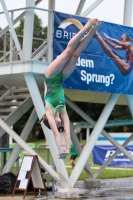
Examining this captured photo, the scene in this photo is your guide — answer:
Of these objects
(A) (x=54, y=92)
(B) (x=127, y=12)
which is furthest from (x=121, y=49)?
(A) (x=54, y=92)

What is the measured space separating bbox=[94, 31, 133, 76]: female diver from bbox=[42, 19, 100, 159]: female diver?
802 centimetres

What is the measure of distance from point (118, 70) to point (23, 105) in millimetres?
3786

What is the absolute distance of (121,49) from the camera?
55.3ft

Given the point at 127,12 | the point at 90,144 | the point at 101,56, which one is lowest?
the point at 90,144

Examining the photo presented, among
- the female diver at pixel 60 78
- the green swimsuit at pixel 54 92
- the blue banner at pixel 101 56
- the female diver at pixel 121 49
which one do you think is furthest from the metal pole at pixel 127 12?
the green swimsuit at pixel 54 92

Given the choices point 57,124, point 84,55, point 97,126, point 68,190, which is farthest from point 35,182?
point 57,124

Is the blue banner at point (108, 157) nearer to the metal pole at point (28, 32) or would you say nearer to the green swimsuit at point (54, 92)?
the metal pole at point (28, 32)

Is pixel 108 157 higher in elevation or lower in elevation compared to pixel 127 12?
lower

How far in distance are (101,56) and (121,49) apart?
80 cm

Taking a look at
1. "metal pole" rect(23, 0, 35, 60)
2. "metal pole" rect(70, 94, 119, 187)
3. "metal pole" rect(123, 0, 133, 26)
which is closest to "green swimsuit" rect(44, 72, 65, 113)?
"metal pole" rect(23, 0, 35, 60)

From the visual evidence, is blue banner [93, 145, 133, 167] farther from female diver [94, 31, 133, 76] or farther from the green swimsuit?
the green swimsuit

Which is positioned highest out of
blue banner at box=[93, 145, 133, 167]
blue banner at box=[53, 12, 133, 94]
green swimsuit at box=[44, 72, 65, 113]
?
blue banner at box=[53, 12, 133, 94]

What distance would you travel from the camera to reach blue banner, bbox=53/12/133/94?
614 inches

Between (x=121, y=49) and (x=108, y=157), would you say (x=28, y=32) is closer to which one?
(x=121, y=49)
